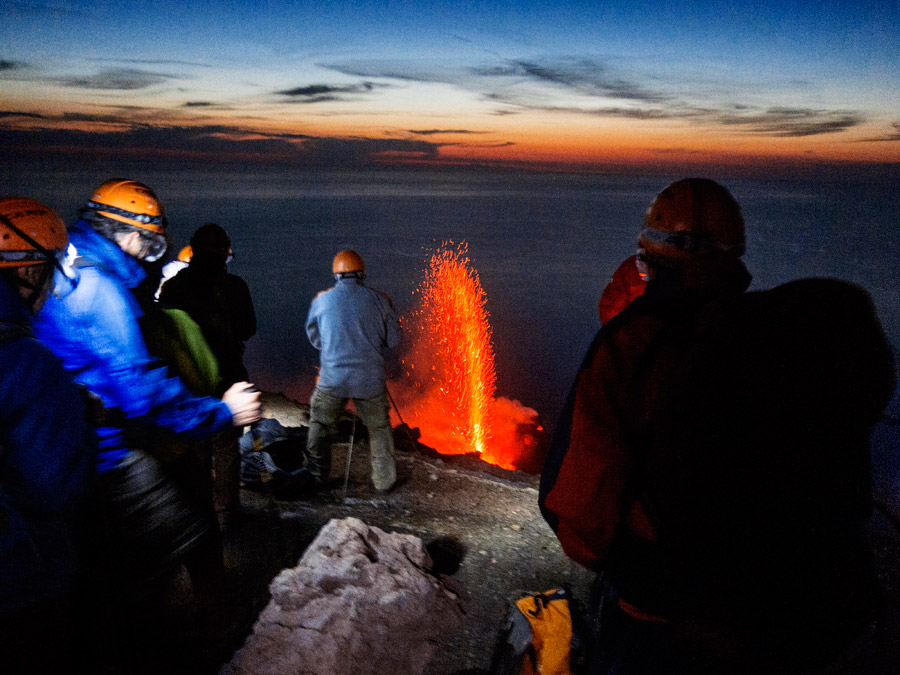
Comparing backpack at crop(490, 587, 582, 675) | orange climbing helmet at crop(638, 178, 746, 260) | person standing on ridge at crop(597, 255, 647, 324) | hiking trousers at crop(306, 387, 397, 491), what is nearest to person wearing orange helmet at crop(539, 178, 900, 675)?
orange climbing helmet at crop(638, 178, 746, 260)

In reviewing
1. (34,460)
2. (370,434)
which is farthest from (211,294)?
(34,460)

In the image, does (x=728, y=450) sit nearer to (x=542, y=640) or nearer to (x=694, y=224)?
(x=694, y=224)

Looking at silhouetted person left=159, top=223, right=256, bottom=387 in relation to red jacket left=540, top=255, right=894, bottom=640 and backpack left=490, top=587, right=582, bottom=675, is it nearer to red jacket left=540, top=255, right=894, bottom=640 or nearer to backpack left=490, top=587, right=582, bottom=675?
backpack left=490, top=587, right=582, bottom=675

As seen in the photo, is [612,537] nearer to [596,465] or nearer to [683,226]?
[596,465]

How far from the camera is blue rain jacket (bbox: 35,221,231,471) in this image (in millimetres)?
2410

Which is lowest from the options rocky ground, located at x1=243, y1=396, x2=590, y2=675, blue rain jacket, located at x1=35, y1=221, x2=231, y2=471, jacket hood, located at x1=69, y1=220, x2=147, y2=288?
rocky ground, located at x1=243, y1=396, x2=590, y2=675

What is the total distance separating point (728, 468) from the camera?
4.64 ft

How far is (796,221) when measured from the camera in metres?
180

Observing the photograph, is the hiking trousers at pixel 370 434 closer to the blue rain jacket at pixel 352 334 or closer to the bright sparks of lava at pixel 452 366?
the blue rain jacket at pixel 352 334

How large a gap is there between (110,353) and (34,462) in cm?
70

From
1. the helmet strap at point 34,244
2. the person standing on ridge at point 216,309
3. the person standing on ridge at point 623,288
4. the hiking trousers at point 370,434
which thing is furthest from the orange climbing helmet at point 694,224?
the hiking trousers at point 370,434

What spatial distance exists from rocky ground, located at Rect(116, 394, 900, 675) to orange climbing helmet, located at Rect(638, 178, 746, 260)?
2834mm

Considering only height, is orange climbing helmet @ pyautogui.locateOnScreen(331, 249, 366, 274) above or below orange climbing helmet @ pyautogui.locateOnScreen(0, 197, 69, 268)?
below

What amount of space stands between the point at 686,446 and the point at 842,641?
0.72 meters
